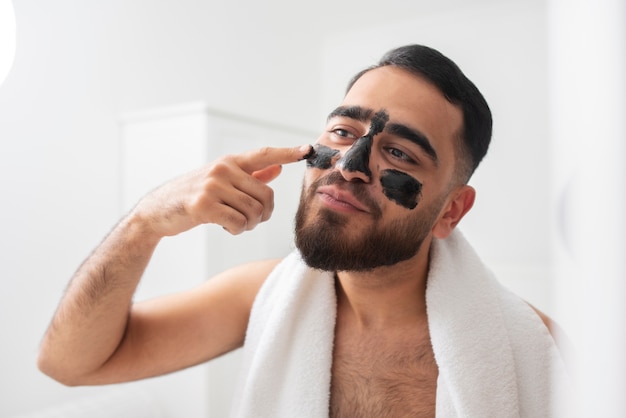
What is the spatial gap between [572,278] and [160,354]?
835 millimetres

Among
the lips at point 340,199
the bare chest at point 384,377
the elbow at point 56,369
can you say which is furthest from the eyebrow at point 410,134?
the elbow at point 56,369

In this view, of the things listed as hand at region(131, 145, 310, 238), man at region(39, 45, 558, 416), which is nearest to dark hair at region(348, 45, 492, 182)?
man at region(39, 45, 558, 416)

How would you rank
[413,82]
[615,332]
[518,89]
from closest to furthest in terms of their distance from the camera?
[615,332] < [413,82] < [518,89]

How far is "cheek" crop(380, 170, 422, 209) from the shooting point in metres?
0.76

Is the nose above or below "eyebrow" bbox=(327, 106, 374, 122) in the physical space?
below

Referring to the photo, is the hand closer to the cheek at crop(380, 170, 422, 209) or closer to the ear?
the cheek at crop(380, 170, 422, 209)

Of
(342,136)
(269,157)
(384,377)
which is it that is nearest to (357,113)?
(342,136)

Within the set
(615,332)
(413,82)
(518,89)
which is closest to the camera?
(615,332)

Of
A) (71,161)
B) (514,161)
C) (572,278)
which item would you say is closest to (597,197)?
(572,278)

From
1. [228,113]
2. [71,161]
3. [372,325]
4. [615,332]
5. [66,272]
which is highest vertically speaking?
[615,332]

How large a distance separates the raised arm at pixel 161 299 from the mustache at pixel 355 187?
0.19ft

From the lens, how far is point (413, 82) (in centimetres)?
80

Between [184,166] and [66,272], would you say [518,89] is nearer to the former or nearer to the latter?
[184,166]

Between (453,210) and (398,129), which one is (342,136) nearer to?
(398,129)
